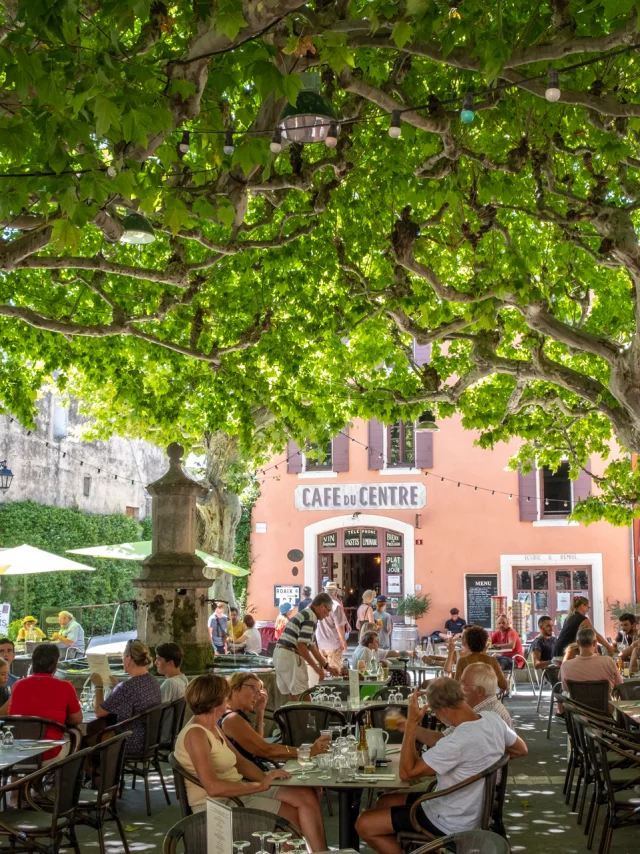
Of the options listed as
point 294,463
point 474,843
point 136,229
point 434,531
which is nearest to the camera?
point 474,843

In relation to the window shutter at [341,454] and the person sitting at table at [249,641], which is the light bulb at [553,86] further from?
the window shutter at [341,454]

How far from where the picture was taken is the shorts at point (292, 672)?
34.9ft

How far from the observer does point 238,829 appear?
3.88 metres

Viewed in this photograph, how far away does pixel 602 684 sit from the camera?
970cm

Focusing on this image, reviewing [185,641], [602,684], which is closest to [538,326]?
[602,684]

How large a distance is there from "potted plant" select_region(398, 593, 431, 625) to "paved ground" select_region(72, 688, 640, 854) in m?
15.1

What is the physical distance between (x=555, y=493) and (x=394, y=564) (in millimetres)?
4804

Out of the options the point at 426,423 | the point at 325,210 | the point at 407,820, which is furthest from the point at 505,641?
the point at 407,820

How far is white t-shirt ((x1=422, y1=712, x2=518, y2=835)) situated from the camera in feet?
17.2

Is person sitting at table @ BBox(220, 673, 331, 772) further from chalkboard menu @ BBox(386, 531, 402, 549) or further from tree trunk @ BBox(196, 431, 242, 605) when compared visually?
chalkboard menu @ BBox(386, 531, 402, 549)

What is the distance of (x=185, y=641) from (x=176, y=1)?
8.04m

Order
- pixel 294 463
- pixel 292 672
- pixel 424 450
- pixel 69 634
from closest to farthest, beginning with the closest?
pixel 292 672
pixel 69 634
pixel 424 450
pixel 294 463

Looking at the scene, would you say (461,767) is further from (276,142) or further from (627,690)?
(627,690)

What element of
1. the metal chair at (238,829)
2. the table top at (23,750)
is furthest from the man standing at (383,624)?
the metal chair at (238,829)
